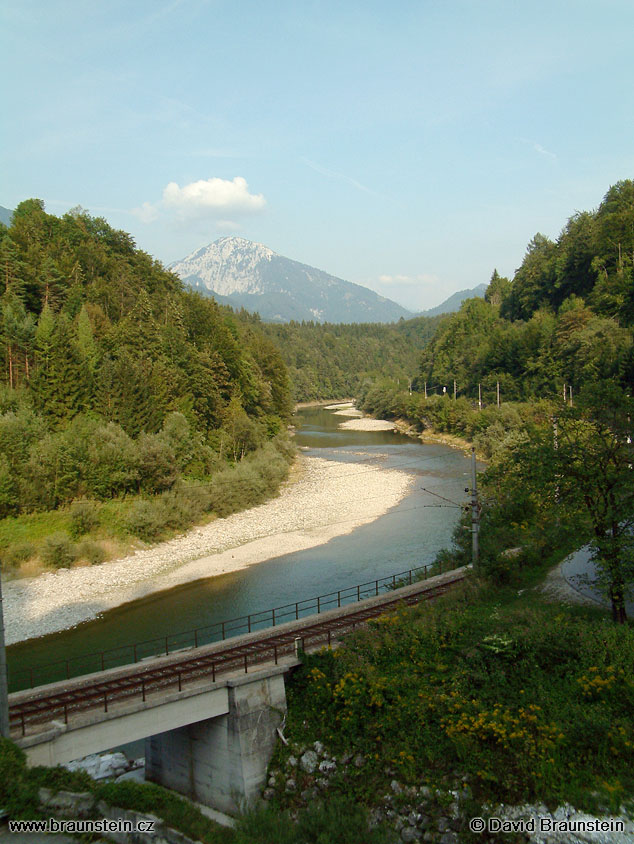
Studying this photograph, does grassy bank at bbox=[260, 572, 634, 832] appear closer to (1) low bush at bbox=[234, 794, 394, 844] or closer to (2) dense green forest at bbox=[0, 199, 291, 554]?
(1) low bush at bbox=[234, 794, 394, 844]

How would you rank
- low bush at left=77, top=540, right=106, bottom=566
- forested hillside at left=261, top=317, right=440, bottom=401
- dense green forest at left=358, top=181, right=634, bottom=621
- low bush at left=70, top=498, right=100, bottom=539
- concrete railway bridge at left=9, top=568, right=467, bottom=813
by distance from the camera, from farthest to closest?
forested hillside at left=261, top=317, right=440, bottom=401 < low bush at left=70, top=498, right=100, bottom=539 < low bush at left=77, top=540, right=106, bottom=566 < dense green forest at left=358, top=181, right=634, bottom=621 < concrete railway bridge at left=9, top=568, right=467, bottom=813

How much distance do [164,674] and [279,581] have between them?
1445cm

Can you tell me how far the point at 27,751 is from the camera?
12.1 m

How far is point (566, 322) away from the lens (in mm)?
69562

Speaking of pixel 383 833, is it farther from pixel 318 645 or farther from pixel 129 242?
pixel 129 242

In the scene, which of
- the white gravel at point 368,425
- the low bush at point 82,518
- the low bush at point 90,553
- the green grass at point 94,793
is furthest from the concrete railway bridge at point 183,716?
the white gravel at point 368,425

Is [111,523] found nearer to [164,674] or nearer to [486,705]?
[164,674]

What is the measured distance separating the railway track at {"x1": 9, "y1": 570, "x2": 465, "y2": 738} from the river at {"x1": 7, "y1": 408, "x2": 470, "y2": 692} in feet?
24.0

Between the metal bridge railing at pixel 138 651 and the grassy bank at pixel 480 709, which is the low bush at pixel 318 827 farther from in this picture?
the metal bridge railing at pixel 138 651

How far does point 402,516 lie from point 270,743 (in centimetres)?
2852

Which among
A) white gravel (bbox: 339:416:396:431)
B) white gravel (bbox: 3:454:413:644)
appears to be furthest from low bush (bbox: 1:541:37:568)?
white gravel (bbox: 339:416:396:431)

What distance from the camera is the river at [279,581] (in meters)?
23.8

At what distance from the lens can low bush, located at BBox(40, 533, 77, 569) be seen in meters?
31.2

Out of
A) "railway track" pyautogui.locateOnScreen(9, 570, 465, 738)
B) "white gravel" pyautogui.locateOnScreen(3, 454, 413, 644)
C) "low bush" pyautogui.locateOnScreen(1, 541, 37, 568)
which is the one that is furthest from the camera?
"low bush" pyautogui.locateOnScreen(1, 541, 37, 568)
